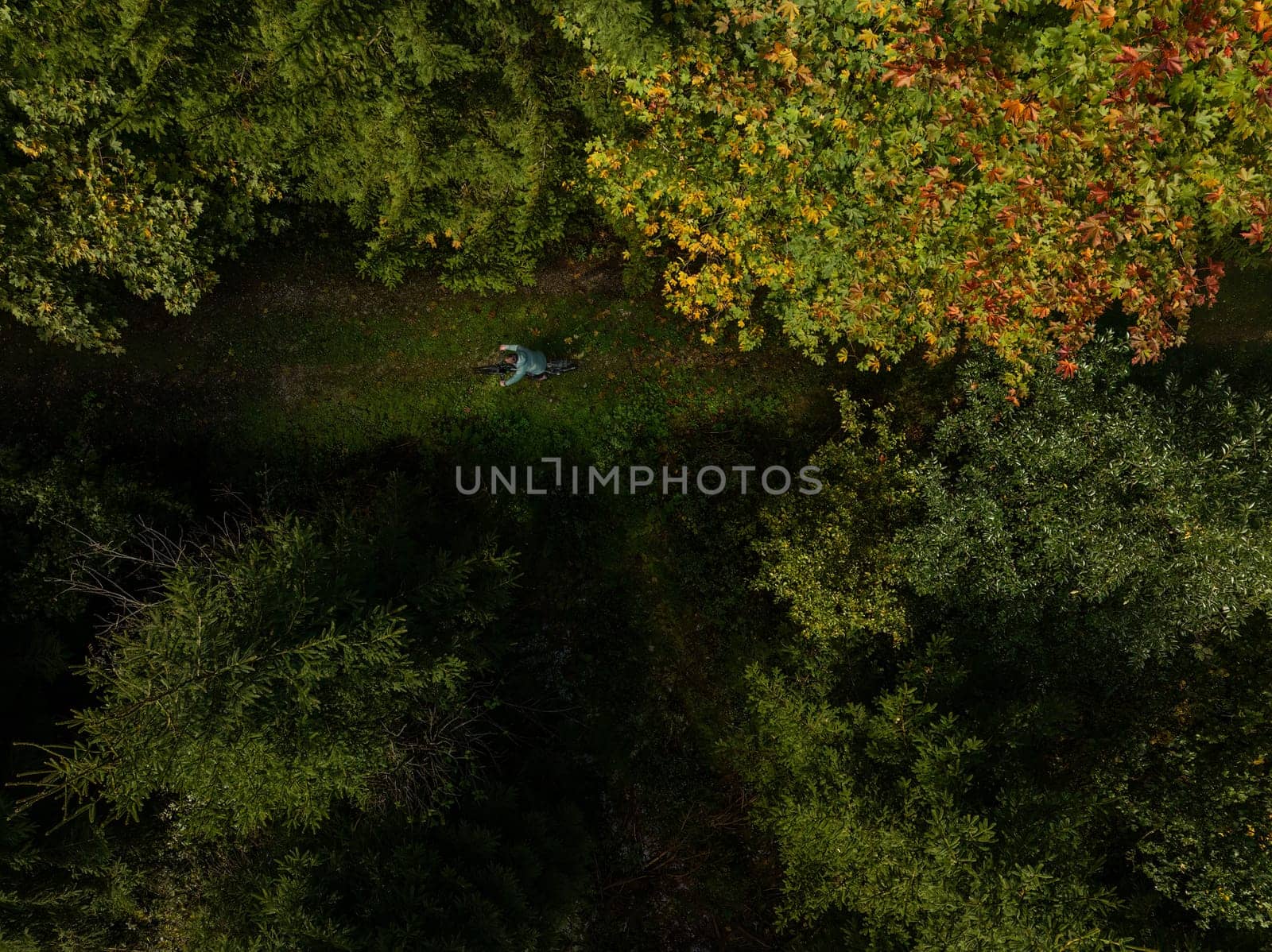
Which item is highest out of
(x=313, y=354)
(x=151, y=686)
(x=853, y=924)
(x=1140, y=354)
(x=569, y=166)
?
(x=569, y=166)

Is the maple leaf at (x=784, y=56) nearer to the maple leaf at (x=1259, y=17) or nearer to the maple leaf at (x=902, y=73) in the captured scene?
the maple leaf at (x=902, y=73)

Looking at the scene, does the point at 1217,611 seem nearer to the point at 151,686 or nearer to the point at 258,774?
the point at 258,774

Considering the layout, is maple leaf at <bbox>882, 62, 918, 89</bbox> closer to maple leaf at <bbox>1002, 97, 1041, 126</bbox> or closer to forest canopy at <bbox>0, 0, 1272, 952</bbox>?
forest canopy at <bbox>0, 0, 1272, 952</bbox>

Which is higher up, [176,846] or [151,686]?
[151,686]

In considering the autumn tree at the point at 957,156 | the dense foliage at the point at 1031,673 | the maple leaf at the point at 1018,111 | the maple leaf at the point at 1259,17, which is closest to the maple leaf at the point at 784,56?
the autumn tree at the point at 957,156

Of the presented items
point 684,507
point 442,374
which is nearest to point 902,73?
point 684,507

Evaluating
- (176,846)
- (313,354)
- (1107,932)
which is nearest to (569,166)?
(313,354)

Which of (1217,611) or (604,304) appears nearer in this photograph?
(1217,611)
